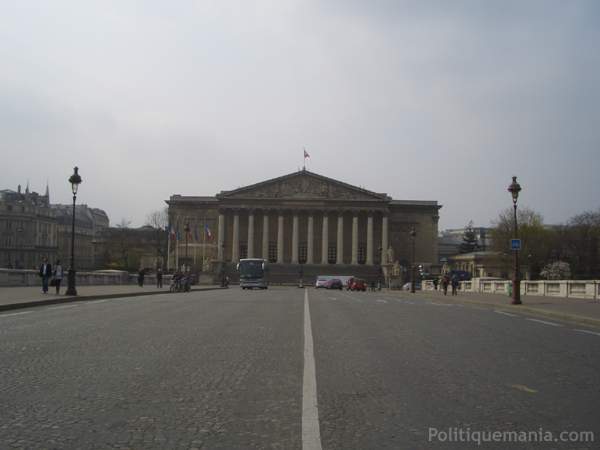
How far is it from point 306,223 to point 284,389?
293ft

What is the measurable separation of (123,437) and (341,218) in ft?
293

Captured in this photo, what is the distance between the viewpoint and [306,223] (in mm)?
95938

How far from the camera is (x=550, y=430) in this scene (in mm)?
5113

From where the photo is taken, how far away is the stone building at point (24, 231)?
93375 mm

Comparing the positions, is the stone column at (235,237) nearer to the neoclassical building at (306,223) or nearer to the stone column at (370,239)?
the neoclassical building at (306,223)

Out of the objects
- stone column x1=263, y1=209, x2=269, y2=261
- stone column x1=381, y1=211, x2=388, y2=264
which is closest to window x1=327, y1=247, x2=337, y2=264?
stone column x1=381, y1=211, x2=388, y2=264

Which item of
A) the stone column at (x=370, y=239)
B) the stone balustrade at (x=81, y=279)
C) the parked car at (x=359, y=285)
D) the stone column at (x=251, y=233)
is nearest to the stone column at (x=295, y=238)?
the stone column at (x=251, y=233)

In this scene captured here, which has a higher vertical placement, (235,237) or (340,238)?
(340,238)

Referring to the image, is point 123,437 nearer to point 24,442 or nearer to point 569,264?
point 24,442

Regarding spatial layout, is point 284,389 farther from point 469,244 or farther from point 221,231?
point 469,244

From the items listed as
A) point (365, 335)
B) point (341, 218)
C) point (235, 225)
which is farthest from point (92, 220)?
point (365, 335)

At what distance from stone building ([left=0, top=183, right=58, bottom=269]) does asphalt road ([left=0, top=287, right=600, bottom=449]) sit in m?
88.3

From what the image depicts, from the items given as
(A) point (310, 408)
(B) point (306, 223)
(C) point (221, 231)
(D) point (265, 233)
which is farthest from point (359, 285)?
(A) point (310, 408)

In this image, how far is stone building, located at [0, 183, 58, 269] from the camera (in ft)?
306
